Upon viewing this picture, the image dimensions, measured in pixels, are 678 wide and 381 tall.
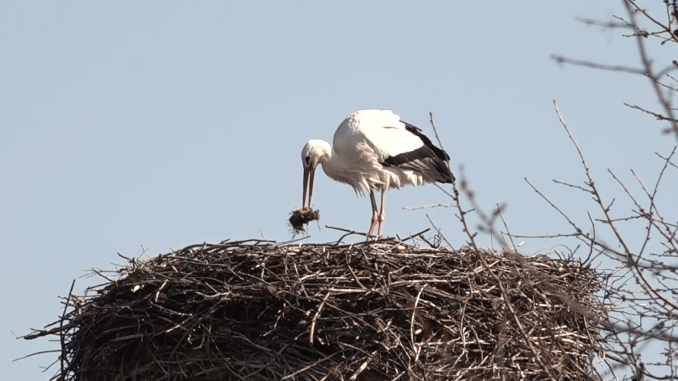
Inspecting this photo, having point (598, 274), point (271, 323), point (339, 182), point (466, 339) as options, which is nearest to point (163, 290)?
point (271, 323)

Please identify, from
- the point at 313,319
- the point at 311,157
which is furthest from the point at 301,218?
the point at 313,319

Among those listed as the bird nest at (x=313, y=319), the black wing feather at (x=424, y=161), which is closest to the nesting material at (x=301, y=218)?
the black wing feather at (x=424, y=161)

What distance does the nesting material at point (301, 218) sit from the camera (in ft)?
27.6

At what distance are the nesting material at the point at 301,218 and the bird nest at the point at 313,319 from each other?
196 cm

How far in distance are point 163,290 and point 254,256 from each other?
55 centimetres

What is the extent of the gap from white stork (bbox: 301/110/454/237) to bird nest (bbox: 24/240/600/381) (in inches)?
125

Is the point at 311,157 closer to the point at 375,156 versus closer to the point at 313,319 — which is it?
the point at 375,156

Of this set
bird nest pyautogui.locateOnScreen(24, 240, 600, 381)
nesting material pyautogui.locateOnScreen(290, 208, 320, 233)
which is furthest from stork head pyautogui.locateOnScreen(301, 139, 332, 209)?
bird nest pyautogui.locateOnScreen(24, 240, 600, 381)

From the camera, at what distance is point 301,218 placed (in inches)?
332

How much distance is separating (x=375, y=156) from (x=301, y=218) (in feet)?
4.67

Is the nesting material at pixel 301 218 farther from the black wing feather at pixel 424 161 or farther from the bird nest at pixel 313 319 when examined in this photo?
the bird nest at pixel 313 319

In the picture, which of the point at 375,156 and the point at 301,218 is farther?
the point at 375,156

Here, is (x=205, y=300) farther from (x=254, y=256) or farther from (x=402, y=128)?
(x=402, y=128)

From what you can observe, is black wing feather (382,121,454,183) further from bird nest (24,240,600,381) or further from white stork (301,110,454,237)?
bird nest (24,240,600,381)
